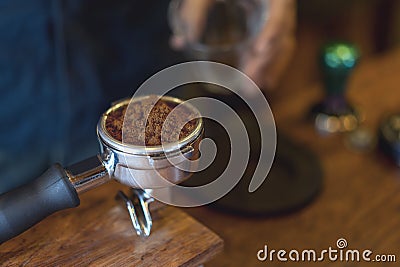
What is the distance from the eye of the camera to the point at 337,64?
1.07 meters

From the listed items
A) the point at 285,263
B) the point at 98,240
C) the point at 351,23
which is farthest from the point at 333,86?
the point at 351,23

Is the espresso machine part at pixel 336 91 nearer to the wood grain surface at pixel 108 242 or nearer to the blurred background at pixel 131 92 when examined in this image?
the blurred background at pixel 131 92

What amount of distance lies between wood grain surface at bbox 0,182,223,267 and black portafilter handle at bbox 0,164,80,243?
0.05 metres

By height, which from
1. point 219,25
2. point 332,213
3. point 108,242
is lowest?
point 332,213

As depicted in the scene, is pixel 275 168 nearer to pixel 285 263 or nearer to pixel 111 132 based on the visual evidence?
pixel 285 263

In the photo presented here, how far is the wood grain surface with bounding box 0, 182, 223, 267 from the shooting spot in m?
0.65

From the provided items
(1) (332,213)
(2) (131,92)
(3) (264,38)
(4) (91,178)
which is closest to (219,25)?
(3) (264,38)

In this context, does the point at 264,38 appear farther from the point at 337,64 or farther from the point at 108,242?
the point at 108,242

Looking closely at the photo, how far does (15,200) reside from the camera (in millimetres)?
618

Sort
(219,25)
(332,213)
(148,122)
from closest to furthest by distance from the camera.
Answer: (148,122) → (332,213) → (219,25)

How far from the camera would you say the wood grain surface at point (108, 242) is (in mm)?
650

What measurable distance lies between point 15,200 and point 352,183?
561 mm

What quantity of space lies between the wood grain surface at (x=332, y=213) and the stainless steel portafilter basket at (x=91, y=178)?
0.77 feet

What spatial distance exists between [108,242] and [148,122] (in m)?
0.16
